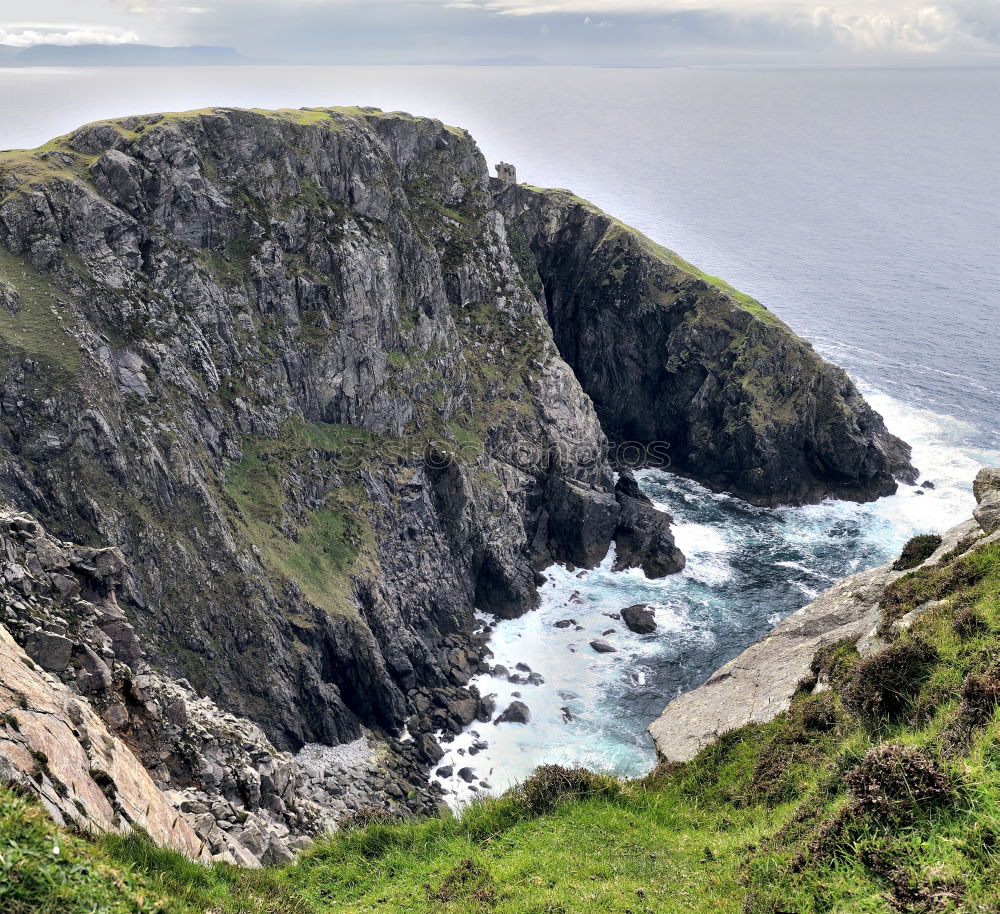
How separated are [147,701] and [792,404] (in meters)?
97.8

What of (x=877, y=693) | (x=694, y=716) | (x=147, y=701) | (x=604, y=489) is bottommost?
(x=604, y=489)

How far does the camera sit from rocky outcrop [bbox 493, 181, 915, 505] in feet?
342

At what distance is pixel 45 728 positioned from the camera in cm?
1792

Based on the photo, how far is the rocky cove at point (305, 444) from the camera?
3444 cm

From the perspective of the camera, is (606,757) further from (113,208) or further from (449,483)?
(113,208)

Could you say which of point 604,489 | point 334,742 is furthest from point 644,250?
point 334,742

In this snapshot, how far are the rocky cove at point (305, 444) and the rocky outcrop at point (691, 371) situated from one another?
497 millimetres

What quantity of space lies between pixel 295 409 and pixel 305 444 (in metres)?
4.40

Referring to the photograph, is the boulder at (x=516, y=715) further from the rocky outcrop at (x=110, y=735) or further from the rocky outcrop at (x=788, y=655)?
the rocky outcrop at (x=788, y=655)

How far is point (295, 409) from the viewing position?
76250 millimetres

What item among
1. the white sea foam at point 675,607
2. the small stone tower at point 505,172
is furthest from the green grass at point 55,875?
the small stone tower at point 505,172

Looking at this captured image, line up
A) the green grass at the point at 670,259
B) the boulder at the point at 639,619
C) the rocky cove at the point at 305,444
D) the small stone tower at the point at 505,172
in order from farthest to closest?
the small stone tower at the point at 505,172 < the green grass at the point at 670,259 < the boulder at the point at 639,619 < the rocky cove at the point at 305,444

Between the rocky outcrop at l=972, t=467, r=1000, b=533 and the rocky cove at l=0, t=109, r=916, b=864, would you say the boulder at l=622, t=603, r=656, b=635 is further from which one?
the rocky outcrop at l=972, t=467, r=1000, b=533

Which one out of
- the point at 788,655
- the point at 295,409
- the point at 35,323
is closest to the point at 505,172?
the point at 295,409
